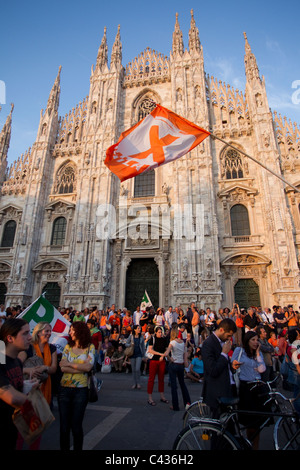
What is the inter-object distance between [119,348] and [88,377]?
6.49m

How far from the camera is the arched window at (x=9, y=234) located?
69.8 feet

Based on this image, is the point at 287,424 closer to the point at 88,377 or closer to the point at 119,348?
the point at 88,377

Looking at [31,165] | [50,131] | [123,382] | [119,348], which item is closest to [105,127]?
[50,131]

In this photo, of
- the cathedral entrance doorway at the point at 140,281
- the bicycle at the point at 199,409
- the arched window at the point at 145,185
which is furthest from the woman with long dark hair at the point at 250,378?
the arched window at the point at 145,185

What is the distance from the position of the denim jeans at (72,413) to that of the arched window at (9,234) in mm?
20465

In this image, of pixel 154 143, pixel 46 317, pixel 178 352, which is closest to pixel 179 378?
pixel 178 352

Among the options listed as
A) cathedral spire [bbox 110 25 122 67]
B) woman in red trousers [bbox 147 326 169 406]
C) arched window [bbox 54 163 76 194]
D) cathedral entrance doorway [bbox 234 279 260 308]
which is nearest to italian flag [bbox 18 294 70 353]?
woman in red trousers [bbox 147 326 169 406]

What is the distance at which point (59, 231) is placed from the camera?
2055 cm

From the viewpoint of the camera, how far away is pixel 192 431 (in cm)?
→ 271

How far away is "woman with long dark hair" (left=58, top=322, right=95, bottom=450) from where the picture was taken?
3115 mm

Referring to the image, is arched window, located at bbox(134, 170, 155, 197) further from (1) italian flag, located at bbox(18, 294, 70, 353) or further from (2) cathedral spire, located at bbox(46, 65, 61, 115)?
(1) italian flag, located at bbox(18, 294, 70, 353)

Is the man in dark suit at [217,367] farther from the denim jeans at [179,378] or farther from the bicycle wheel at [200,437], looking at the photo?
the denim jeans at [179,378]

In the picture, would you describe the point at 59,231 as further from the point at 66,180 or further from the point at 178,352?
the point at 178,352

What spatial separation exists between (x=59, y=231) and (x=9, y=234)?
177 inches
